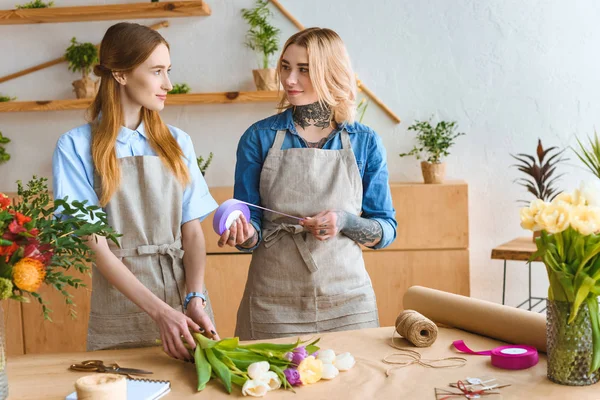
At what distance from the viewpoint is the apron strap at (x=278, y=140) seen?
2.23 m

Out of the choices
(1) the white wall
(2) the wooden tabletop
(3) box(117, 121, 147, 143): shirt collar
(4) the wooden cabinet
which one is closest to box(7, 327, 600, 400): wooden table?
(3) box(117, 121, 147, 143): shirt collar

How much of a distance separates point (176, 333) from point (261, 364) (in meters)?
0.29

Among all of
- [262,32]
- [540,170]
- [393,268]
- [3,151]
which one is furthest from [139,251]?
[3,151]

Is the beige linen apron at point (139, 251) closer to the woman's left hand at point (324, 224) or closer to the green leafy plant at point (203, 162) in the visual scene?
the woman's left hand at point (324, 224)

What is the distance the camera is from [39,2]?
399cm

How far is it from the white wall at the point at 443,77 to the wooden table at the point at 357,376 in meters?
2.36

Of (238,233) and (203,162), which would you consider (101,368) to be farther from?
(203,162)

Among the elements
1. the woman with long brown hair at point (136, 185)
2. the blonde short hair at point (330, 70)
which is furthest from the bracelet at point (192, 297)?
the blonde short hair at point (330, 70)

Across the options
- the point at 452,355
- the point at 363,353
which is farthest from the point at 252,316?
the point at 452,355

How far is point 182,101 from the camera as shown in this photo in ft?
12.9

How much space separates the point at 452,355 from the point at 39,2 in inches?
129

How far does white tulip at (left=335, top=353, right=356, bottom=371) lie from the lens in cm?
156

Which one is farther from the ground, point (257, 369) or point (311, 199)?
point (311, 199)

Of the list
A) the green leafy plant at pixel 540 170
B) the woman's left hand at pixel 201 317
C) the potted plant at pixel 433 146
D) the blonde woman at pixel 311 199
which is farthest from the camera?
the potted plant at pixel 433 146
